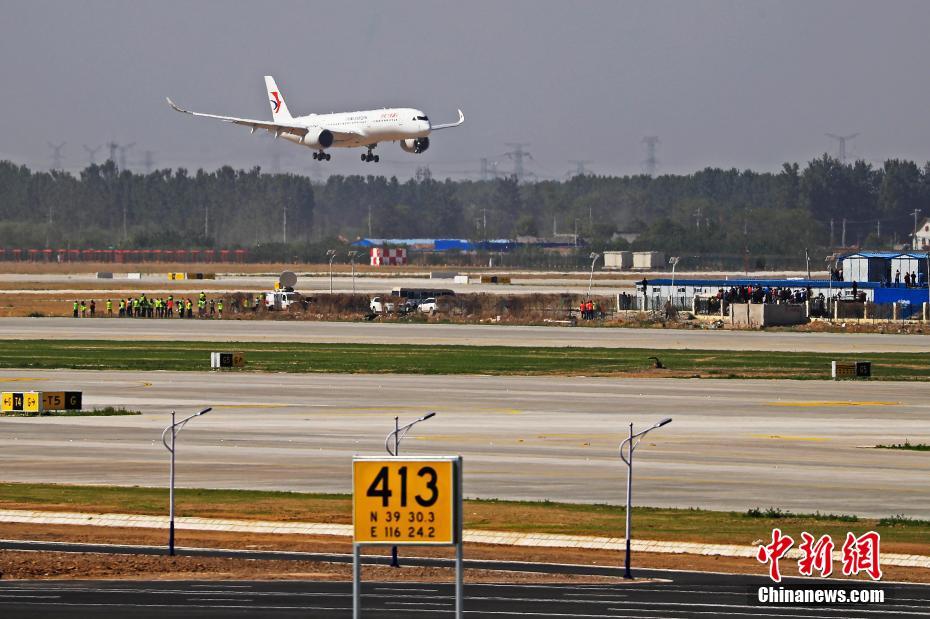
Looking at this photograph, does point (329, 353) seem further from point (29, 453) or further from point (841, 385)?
point (29, 453)

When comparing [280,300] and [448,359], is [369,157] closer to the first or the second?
[280,300]

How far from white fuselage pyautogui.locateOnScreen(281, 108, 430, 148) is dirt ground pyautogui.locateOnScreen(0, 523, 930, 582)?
9511cm

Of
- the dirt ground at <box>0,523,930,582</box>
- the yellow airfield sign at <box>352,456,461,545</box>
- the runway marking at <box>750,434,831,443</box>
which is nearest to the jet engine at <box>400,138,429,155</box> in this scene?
the runway marking at <box>750,434,831,443</box>

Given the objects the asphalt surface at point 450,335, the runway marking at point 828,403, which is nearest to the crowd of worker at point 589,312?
the asphalt surface at point 450,335

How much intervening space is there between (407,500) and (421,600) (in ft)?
45.6

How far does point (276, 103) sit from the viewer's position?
187 m

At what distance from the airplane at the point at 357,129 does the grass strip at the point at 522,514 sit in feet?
291

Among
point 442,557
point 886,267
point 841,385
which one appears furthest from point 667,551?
point 886,267

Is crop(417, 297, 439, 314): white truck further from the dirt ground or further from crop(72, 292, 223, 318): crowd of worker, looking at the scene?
the dirt ground

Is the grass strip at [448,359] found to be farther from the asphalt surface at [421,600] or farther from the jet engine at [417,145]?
the asphalt surface at [421,600]

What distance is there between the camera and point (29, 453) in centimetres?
5828

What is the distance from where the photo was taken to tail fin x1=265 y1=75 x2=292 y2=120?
18625cm

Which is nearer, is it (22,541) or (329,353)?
(22,541)

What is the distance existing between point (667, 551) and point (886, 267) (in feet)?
411
